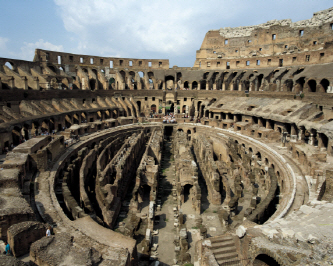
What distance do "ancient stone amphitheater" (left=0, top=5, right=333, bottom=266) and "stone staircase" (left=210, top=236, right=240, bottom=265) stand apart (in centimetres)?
4

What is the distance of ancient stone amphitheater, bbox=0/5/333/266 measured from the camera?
9.10 metres

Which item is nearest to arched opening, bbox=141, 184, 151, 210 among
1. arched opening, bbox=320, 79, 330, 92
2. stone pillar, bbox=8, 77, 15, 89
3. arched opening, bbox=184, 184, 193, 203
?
arched opening, bbox=184, 184, 193, 203

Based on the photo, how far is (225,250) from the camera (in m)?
9.73

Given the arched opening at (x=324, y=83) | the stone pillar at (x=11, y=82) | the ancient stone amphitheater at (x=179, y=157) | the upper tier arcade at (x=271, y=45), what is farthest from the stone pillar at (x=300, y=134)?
the stone pillar at (x=11, y=82)

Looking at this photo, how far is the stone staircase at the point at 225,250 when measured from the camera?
936 centimetres

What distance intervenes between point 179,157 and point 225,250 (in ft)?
41.0

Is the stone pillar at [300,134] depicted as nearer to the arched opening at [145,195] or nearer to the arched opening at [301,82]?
the arched opening at [301,82]

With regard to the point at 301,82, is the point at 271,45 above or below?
above

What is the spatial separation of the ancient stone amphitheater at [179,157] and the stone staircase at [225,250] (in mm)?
42

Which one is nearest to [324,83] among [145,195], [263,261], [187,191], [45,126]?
[187,191]

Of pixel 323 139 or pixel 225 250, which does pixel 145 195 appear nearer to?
pixel 225 250

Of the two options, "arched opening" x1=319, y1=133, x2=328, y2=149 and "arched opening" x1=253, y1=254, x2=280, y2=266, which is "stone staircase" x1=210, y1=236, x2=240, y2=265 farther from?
"arched opening" x1=319, y1=133, x2=328, y2=149

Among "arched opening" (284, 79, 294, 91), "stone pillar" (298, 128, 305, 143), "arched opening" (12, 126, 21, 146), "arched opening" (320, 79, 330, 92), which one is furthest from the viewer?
"arched opening" (284, 79, 294, 91)

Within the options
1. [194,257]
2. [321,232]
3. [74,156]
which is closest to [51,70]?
[74,156]
